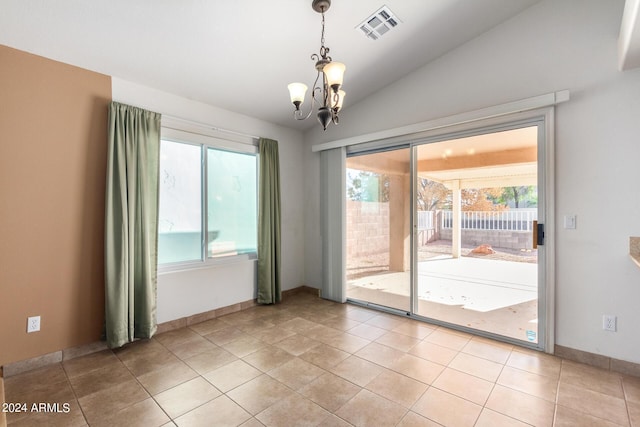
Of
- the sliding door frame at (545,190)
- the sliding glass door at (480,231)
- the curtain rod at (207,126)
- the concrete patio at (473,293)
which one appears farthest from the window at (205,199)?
the sliding door frame at (545,190)

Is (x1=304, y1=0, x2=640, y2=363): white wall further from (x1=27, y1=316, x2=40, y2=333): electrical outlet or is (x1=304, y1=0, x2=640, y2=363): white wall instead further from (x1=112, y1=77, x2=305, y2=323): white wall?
(x1=27, y1=316, x2=40, y2=333): electrical outlet

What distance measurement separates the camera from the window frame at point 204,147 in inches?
126

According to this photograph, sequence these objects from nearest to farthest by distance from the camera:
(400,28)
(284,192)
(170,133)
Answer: (400,28) → (170,133) → (284,192)

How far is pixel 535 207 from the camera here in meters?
2.77

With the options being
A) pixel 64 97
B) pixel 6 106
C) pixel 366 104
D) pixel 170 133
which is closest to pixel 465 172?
pixel 366 104

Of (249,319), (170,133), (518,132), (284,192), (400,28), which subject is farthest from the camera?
(284,192)

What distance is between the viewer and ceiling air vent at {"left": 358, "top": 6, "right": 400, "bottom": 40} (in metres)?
2.48

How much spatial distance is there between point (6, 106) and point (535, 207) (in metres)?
4.59

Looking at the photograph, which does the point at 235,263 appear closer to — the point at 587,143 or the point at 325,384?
the point at 325,384

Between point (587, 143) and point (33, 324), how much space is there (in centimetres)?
485

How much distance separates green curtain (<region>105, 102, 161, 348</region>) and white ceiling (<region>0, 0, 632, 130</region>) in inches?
19.8

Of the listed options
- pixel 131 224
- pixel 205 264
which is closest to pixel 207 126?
pixel 131 224

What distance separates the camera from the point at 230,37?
2527mm

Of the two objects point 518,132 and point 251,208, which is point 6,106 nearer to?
point 251,208
